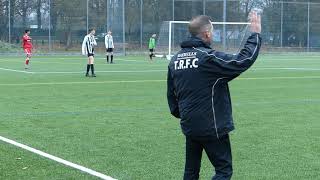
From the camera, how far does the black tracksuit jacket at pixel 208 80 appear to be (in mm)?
5449

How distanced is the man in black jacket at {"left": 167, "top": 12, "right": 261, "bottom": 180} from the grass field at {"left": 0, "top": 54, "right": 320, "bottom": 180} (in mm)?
2154

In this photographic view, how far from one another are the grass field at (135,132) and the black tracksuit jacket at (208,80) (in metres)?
2.27

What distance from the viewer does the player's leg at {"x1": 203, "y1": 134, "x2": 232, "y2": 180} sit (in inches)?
219

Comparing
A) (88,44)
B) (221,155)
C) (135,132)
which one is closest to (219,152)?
(221,155)

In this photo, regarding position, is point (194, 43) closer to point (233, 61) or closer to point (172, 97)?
point (233, 61)

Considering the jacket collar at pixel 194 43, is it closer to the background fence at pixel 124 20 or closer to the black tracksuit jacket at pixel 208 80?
the black tracksuit jacket at pixel 208 80

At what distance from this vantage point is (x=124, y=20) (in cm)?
5128

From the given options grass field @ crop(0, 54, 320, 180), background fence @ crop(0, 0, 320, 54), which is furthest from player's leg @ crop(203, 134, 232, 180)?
background fence @ crop(0, 0, 320, 54)

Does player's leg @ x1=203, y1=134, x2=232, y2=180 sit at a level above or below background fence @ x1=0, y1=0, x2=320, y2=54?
below

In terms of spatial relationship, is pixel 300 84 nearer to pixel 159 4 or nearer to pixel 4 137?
pixel 4 137

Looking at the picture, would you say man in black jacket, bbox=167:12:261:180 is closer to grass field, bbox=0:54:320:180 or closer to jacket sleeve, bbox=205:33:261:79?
jacket sleeve, bbox=205:33:261:79

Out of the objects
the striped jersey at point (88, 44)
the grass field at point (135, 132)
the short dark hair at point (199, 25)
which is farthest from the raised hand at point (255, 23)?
the striped jersey at point (88, 44)

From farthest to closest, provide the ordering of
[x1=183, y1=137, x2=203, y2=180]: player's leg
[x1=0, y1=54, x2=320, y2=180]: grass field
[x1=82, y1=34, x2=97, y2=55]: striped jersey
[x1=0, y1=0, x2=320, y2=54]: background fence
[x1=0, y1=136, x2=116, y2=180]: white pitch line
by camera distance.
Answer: [x1=0, y1=0, x2=320, y2=54]: background fence
[x1=82, y1=34, x2=97, y2=55]: striped jersey
[x1=0, y1=54, x2=320, y2=180]: grass field
[x1=0, y1=136, x2=116, y2=180]: white pitch line
[x1=183, y1=137, x2=203, y2=180]: player's leg

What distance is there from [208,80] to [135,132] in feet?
18.4
